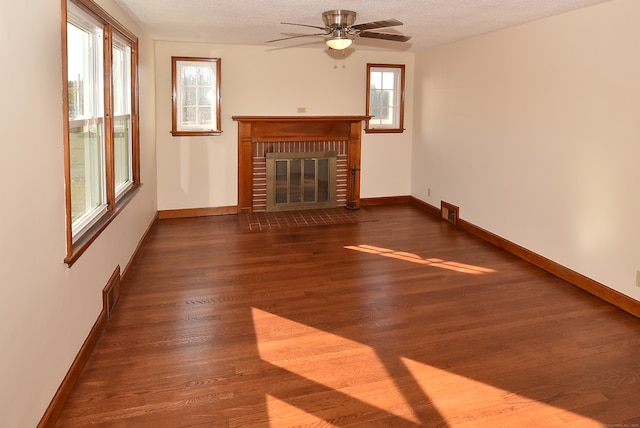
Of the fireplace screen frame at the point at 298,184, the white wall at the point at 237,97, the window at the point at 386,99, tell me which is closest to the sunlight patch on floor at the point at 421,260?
the fireplace screen frame at the point at 298,184

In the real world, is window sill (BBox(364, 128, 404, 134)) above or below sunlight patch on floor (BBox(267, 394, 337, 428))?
above

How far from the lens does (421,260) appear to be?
495 cm

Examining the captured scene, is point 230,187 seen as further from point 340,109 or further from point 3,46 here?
point 3,46

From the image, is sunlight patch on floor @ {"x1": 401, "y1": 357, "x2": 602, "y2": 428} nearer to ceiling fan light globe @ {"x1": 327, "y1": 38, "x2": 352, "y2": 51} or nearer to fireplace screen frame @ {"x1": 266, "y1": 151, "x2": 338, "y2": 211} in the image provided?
ceiling fan light globe @ {"x1": 327, "y1": 38, "x2": 352, "y2": 51}

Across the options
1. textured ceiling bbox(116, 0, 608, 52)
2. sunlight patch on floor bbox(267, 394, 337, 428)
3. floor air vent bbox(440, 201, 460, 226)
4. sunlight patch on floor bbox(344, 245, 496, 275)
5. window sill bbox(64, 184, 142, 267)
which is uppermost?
textured ceiling bbox(116, 0, 608, 52)

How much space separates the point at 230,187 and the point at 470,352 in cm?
448

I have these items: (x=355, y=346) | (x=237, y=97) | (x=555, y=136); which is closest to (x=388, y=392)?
(x=355, y=346)

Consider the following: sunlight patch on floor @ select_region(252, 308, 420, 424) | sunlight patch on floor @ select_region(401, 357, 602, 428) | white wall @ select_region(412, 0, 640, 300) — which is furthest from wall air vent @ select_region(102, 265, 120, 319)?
white wall @ select_region(412, 0, 640, 300)

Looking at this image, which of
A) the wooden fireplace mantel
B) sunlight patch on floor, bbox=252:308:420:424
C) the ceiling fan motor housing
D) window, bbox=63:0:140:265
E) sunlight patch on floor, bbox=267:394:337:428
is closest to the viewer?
sunlight patch on floor, bbox=267:394:337:428

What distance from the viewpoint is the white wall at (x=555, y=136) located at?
3.76 m

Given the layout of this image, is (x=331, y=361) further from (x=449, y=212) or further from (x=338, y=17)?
(x=449, y=212)

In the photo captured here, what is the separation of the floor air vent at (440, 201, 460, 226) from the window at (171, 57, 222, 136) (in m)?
3.08

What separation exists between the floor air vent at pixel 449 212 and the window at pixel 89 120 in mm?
3853

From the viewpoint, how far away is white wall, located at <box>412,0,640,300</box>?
12.4 feet
